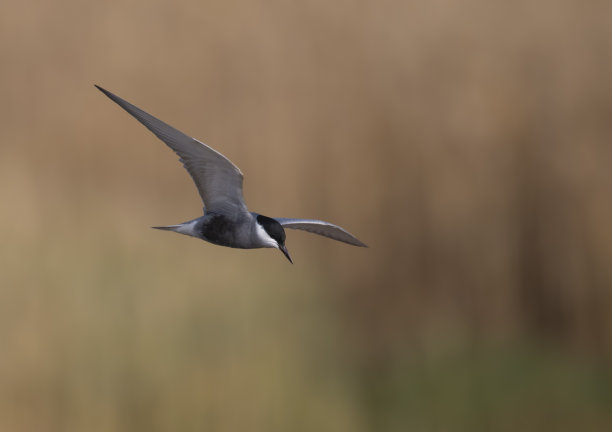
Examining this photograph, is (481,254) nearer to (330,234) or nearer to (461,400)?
(461,400)

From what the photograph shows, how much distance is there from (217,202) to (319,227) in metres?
0.29

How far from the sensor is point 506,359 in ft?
7.99

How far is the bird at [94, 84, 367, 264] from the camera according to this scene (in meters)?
1.26

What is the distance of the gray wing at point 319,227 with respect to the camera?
143 centimetres

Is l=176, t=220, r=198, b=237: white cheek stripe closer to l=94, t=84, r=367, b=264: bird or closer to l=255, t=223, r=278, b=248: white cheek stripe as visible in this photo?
l=94, t=84, r=367, b=264: bird

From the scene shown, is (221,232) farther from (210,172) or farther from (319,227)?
(319,227)

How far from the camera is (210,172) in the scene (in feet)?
4.49

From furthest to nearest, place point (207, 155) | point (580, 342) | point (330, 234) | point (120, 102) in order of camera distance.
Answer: point (580, 342) < point (330, 234) < point (207, 155) < point (120, 102)

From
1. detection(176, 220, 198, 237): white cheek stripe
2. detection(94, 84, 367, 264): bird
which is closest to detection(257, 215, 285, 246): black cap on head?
detection(94, 84, 367, 264): bird

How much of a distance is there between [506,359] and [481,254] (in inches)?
14.5

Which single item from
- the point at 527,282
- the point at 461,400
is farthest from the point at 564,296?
the point at 461,400

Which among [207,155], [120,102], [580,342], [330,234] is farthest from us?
[580,342]

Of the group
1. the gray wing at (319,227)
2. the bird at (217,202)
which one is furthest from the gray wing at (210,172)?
the gray wing at (319,227)

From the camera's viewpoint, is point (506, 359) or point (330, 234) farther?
point (506, 359)
